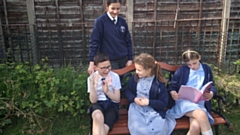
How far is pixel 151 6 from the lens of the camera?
588 centimetres

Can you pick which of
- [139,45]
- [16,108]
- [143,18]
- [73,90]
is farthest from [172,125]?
[143,18]

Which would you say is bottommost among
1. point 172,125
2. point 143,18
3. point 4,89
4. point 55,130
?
point 55,130

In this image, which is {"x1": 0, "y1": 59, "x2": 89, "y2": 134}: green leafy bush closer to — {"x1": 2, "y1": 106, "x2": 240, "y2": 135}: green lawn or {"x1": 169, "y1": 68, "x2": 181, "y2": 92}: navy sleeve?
{"x1": 2, "y1": 106, "x2": 240, "y2": 135}: green lawn

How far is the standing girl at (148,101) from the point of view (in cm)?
235

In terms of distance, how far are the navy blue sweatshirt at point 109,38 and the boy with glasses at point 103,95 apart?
302 millimetres

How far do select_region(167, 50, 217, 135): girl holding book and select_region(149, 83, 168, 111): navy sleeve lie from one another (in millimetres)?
158

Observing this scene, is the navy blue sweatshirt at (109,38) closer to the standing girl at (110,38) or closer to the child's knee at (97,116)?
the standing girl at (110,38)

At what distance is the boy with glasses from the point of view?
229 centimetres

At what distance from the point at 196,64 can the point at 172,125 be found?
30.8 inches

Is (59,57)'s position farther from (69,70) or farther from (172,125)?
(172,125)

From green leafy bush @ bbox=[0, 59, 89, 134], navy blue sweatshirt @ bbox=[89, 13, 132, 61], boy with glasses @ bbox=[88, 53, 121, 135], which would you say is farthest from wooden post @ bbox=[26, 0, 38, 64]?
boy with glasses @ bbox=[88, 53, 121, 135]

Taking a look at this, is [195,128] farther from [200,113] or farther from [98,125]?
[98,125]

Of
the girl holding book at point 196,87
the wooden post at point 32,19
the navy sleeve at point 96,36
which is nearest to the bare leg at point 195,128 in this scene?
the girl holding book at point 196,87

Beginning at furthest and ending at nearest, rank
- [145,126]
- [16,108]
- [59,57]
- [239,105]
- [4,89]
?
[59,57] → [239,105] → [4,89] → [16,108] → [145,126]
